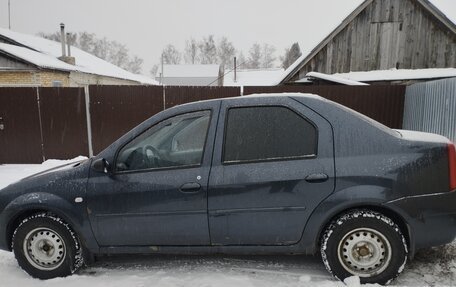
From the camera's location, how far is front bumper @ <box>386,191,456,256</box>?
2889 mm

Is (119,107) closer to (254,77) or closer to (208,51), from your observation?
(254,77)

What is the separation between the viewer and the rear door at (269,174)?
299 cm

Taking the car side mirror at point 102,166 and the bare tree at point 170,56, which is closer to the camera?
the car side mirror at point 102,166

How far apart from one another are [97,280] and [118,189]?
2.96 feet

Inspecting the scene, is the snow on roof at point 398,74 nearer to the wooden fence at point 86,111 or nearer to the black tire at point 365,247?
the wooden fence at point 86,111

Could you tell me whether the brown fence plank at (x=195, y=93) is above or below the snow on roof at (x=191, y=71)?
below

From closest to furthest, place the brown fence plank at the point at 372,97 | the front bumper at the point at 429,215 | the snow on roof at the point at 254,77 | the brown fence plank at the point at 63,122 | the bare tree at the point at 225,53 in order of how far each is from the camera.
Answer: the front bumper at the point at 429,215 → the brown fence plank at the point at 372,97 → the brown fence plank at the point at 63,122 → the snow on roof at the point at 254,77 → the bare tree at the point at 225,53

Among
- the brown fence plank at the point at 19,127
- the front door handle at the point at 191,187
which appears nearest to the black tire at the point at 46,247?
the front door handle at the point at 191,187

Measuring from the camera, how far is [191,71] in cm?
4812

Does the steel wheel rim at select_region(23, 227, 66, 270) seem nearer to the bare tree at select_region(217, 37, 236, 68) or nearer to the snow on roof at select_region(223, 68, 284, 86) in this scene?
the snow on roof at select_region(223, 68, 284, 86)

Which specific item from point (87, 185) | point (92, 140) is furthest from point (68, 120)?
point (87, 185)

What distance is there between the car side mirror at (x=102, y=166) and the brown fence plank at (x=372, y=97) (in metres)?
6.53

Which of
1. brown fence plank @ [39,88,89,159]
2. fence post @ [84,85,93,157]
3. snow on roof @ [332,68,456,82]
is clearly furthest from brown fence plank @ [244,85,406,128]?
brown fence plank @ [39,88,89,159]

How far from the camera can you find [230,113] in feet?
10.6
